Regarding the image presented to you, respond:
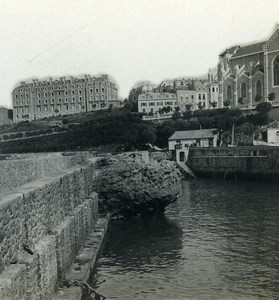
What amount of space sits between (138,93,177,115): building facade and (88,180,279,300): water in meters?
94.3

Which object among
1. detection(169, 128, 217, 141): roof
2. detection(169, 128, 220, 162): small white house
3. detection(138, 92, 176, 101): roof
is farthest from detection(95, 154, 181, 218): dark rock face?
detection(138, 92, 176, 101): roof

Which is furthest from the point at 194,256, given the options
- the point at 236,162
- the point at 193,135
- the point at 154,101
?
the point at 154,101

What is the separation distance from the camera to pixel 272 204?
34.4 meters

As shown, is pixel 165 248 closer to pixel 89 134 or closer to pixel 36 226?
pixel 36 226

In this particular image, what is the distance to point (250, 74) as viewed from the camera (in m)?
103

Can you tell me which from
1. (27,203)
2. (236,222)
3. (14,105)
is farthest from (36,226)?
(14,105)

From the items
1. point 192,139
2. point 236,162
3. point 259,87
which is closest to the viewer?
point 236,162

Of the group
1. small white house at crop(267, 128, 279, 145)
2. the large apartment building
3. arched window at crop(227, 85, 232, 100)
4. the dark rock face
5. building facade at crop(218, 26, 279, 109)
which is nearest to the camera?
the dark rock face

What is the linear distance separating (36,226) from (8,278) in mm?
3308

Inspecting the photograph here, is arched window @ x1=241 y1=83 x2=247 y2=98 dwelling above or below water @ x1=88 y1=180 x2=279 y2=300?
above

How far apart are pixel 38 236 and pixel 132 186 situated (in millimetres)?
14931

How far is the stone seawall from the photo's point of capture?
55.6 m

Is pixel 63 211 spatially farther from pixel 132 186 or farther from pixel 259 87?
pixel 259 87

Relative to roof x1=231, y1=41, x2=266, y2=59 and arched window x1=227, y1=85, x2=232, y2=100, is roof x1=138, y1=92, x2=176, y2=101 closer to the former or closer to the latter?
roof x1=231, y1=41, x2=266, y2=59
